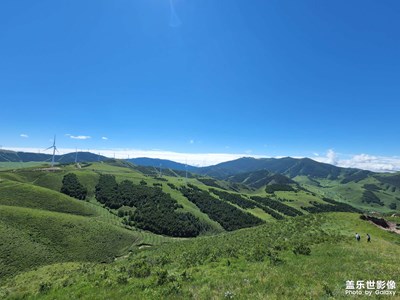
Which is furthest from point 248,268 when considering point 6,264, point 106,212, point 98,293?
point 106,212

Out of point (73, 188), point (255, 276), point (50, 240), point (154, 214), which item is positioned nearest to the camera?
point (255, 276)

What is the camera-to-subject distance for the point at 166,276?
70.4 feet

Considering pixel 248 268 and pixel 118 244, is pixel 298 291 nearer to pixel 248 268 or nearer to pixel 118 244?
pixel 248 268

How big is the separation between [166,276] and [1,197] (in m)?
134

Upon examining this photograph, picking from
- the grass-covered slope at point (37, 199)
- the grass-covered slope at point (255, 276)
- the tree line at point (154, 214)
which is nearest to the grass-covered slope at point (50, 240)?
the grass-covered slope at point (37, 199)

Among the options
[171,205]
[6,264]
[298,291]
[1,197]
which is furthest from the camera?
[171,205]

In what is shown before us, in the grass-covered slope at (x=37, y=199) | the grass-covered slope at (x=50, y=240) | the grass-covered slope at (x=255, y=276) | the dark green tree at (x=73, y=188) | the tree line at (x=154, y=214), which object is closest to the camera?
the grass-covered slope at (x=255, y=276)

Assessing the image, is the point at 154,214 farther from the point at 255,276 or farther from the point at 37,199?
the point at 255,276

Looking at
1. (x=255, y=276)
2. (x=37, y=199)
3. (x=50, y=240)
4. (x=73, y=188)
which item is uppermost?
(x=255, y=276)

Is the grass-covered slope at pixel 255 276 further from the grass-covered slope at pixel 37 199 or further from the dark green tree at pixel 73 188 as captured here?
the dark green tree at pixel 73 188

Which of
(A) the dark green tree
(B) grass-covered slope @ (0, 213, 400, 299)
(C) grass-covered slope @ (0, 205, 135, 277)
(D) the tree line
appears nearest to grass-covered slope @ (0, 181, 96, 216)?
(C) grass-covered slope @ (0, 205, 135, 277)

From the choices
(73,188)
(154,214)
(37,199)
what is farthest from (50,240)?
(73,188)

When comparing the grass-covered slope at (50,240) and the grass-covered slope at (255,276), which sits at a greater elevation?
the grass-covered slope at (255,276)

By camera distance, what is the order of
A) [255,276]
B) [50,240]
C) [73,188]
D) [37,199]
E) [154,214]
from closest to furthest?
[255,276], [50,240], [37,199], [154,214], [73,188]
